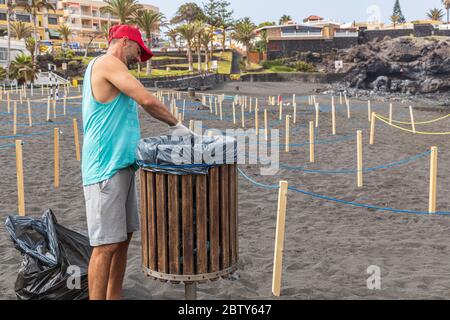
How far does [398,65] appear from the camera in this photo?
2256 inches

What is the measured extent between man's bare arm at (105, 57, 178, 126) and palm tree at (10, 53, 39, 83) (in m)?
46.1

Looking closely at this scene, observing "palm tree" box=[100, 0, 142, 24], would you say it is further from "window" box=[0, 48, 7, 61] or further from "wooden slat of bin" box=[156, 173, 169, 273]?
"wooden slat of bin" box=[156, 173, 169, 273]

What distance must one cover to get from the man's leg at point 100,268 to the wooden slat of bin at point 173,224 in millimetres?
405

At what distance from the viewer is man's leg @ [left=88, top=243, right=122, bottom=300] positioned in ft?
10.9

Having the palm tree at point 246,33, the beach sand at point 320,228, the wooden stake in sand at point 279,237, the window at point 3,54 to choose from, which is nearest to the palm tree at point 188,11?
the palm tree at point 246,33

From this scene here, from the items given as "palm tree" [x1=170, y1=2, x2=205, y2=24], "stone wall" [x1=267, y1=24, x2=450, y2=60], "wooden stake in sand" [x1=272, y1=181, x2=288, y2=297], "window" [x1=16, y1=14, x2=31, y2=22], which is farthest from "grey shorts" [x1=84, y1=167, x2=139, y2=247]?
"palm tree" [x1=170, y1=2, x2=205, y2=24]

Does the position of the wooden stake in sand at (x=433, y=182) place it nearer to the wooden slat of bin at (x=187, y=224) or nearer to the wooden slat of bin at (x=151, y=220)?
the wooden slat of bin at (x=187, y=224)

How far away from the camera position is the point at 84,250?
170 inches

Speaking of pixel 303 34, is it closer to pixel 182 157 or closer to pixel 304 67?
pixel 304 67

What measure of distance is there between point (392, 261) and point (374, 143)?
9.53m

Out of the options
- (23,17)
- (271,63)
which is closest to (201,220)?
(271,63)

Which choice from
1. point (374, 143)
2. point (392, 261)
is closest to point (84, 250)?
point (392, 261)

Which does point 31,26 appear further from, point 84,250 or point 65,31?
point 84,250

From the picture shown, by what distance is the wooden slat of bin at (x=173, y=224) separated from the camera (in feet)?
10.4
